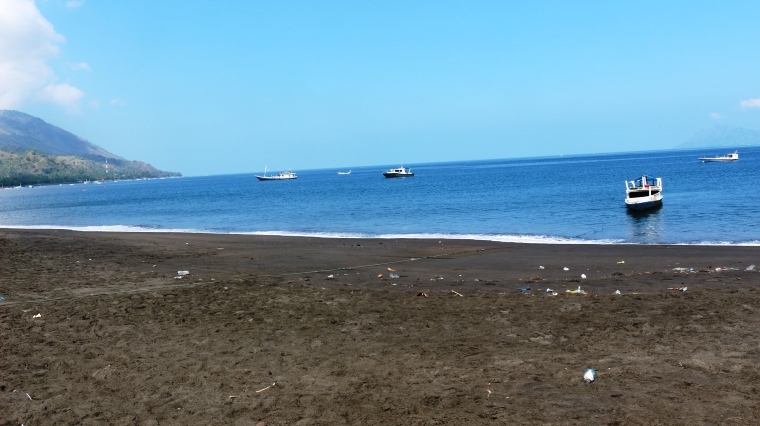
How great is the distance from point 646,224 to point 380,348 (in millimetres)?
25980

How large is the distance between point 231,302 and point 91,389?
15.2ft

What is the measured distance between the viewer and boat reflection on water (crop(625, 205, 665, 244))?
25.1 metres

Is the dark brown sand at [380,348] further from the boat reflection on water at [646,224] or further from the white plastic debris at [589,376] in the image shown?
the boat reflection on water at [646,224]

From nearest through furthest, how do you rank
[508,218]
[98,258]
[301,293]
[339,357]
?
[339,357] → [301,293] → [98,258] → [508,218]

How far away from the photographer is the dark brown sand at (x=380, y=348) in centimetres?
628

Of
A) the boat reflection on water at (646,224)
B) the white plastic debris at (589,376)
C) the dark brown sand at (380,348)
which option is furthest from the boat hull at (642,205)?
the white plastic debris at (589,376)

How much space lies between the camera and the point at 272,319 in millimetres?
10188

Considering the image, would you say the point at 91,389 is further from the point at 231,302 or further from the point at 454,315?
the point at 454,315

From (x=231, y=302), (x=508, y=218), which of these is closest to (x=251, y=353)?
(x=231, y=302)

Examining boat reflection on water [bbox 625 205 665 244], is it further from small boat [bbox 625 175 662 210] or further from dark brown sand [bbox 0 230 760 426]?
dark brown sand [bbox 0 230 760 426]

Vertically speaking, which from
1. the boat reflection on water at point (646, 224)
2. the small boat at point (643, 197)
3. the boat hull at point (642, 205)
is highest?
the small boat at point (643, 197)

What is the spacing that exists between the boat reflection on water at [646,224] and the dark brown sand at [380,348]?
10.2m

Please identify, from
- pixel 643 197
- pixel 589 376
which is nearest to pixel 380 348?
pixel 589 376

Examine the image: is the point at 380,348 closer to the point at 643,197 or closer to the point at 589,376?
the point at 589,376
